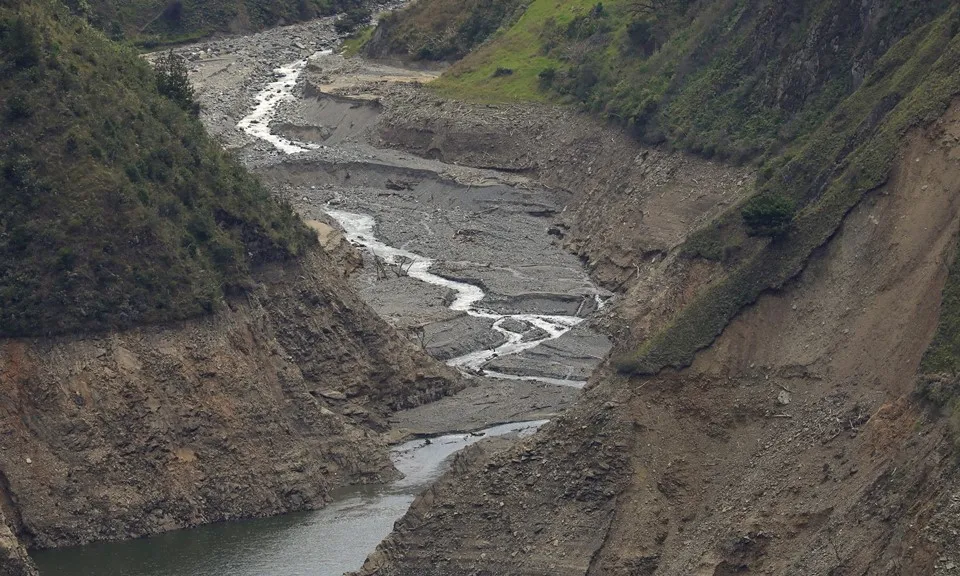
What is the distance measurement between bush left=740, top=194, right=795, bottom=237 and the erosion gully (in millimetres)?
16470

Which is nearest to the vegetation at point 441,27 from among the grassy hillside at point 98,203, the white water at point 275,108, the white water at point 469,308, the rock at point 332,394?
the white water at point 275,108

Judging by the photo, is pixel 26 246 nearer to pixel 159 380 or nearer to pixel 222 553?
pixel 159 380

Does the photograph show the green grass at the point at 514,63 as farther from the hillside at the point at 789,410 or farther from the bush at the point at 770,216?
the bush at the point at 770,216

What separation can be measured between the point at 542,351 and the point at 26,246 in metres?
30.2

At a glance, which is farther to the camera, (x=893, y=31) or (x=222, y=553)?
(x=893, y=31)

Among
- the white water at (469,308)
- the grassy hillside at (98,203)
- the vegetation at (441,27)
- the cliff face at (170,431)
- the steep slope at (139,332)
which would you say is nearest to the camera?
the cliff face at (170,431)

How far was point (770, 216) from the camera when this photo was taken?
6994 centimetres

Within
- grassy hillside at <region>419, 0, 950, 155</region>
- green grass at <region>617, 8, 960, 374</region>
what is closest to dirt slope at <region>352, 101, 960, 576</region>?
green grass at <region>617, 8, 960, 374</region>

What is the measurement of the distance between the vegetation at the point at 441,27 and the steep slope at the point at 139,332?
87.9m

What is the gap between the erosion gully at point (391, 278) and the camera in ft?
236

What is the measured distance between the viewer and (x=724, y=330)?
6631 centimetres

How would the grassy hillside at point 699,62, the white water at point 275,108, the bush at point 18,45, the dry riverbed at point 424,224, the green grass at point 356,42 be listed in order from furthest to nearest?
the green grass at point 356,42 → the white water at point 275,108 → the grassy hillside at point 699,62 → the dry riverbed at point 424,224 → the bush at point 18,45

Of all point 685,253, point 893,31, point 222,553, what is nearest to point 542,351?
point 685,253

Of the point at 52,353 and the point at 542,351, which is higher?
the point at 52,353
